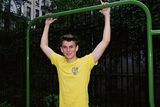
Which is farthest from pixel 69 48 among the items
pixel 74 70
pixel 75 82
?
pixel 75 82

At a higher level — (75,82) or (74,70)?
(74,70)

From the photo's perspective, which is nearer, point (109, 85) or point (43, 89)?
point (109, 85)

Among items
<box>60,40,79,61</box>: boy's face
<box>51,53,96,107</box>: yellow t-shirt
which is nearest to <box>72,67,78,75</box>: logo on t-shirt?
<box>51,53,96,107</box>: yellow t-shirt

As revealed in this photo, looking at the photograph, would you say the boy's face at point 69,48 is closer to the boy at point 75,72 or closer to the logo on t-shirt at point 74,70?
the boy at point 75,72

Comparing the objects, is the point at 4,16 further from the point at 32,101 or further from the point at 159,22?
the point at 159,22

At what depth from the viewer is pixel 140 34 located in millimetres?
4953

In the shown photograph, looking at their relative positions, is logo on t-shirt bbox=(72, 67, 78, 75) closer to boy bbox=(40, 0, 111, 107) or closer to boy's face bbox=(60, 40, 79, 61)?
boy bbox=(40, 0, 111, 107)

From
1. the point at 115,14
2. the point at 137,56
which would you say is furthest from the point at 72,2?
the point at 137,56

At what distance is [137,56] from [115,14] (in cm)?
98

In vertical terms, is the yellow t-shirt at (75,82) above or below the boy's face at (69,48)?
below

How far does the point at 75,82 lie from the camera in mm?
2988

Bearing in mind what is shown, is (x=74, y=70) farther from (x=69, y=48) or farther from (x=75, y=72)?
(x=69, y=48)

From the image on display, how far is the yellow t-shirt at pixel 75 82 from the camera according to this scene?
2959mm

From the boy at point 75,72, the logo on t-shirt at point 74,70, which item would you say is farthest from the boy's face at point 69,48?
the logo on t-shirt at point 74,70
